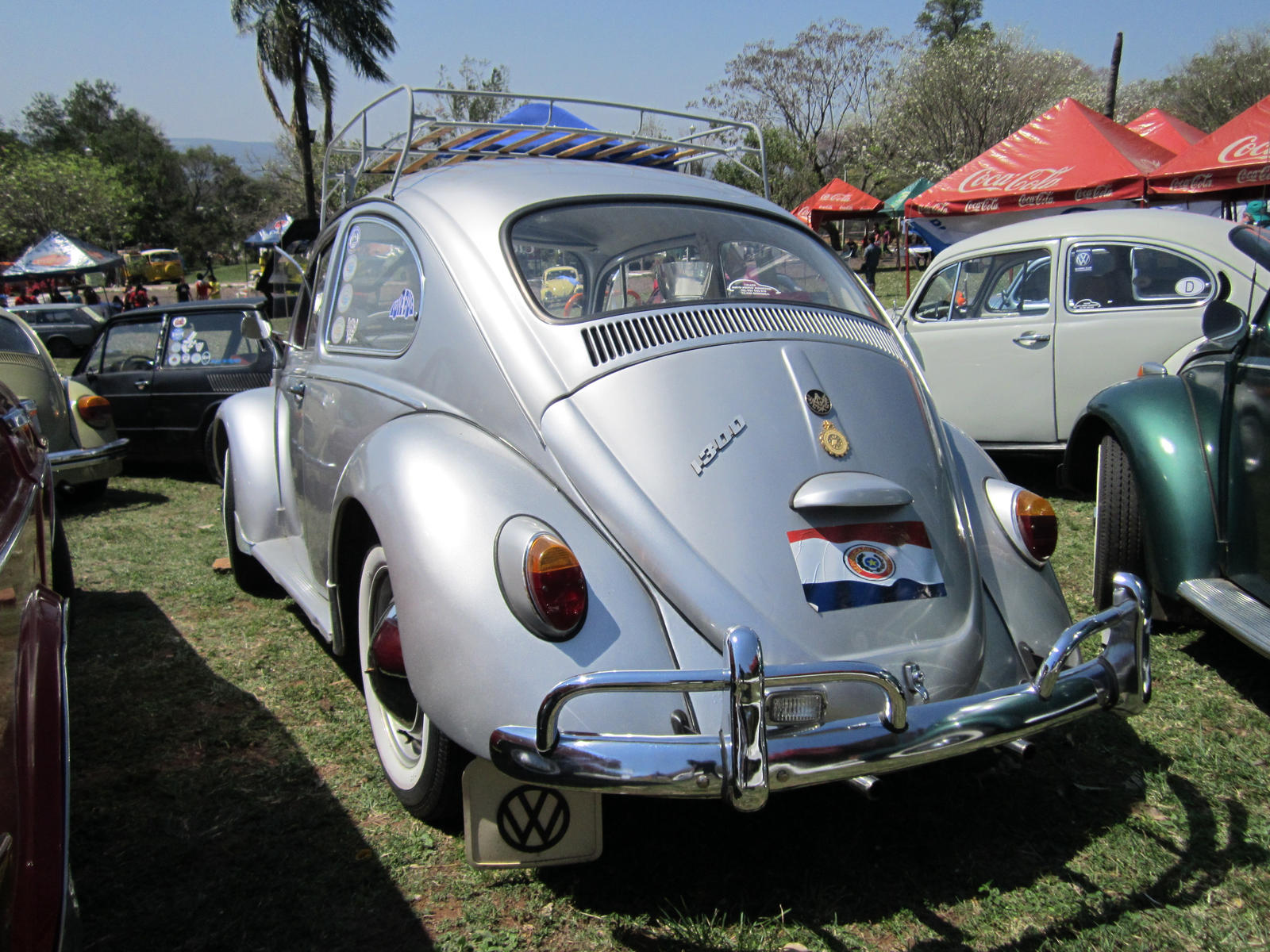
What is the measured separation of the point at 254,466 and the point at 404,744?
1914 mm

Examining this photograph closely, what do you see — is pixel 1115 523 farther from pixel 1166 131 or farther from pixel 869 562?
pixel 1166 131

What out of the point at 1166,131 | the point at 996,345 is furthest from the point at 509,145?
the point at 1166,131

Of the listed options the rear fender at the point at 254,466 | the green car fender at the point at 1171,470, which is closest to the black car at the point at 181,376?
the rear fender at the point at 254,466

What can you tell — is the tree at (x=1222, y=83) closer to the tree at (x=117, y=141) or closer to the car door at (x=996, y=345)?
the car door at (x=996, y=345)

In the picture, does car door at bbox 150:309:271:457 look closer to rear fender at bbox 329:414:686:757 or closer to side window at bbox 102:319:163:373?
side window at bbox 102:319:163:373

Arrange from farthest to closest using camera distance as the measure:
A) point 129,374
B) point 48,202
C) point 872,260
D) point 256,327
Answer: point 48,202, point 872,260, point 129,374, point 256,327

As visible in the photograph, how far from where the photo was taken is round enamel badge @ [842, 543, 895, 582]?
2395mm

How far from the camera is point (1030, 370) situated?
6473mm

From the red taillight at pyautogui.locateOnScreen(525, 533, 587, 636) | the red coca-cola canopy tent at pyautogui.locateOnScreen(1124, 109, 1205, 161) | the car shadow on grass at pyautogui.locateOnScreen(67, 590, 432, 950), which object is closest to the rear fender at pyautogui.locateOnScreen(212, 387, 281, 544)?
the car shadow on grass at pyautogui.locateOnScreen(67, 590, 432, 950)

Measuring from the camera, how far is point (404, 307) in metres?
3.22

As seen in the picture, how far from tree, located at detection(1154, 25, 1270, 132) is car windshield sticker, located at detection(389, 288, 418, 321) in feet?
127

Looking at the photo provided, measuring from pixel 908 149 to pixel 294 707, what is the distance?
37411 mm

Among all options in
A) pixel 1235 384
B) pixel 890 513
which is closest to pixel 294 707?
pixel 890 513

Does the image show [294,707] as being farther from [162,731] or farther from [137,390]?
[137,390]
